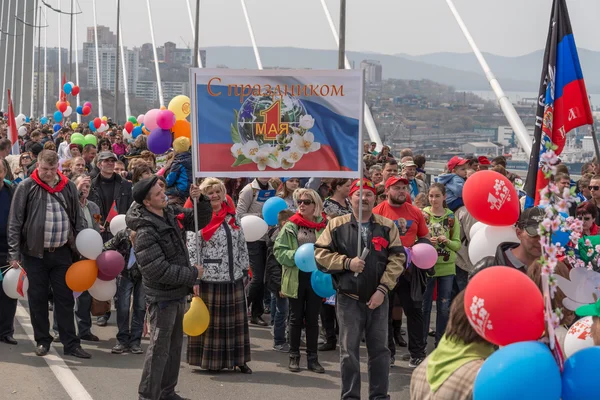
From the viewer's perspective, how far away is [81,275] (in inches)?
367

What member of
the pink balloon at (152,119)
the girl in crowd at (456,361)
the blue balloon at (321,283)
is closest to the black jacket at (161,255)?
the blue balloon at (321,283)

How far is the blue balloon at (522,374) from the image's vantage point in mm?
3393

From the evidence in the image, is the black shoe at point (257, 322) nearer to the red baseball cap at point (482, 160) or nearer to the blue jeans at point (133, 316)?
the blue jeans at point (133, 316)

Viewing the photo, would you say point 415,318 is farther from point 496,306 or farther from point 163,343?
point 496,306

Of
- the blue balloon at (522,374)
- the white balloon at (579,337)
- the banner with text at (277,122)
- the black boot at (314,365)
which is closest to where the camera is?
the blue balloon at (522,374)

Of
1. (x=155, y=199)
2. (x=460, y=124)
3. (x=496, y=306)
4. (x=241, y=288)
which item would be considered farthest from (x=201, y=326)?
(x=460, y=124)

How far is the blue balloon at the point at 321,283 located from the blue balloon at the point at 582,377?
5.40 meters

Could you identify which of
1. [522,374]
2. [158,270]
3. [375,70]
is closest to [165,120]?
[158,270]

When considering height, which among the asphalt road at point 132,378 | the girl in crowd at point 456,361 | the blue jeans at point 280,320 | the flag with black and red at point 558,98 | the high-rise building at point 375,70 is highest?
the high-rise building at point 375,70

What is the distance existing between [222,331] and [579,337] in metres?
4.85

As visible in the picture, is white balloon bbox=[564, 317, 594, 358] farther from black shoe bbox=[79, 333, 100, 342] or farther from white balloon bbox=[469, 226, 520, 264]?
black shoe bbox=[79, 333, 100, 342]

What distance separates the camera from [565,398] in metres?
3.47

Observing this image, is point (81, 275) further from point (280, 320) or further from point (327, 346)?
point (327, 346)

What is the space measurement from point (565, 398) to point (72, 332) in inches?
262
